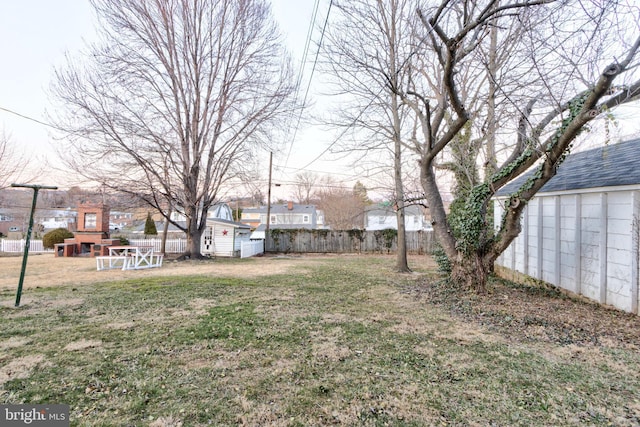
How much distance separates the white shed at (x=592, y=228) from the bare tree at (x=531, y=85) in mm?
954

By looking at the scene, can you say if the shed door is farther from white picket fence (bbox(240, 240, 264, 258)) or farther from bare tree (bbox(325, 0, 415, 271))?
bare tree (bbox(325, 0, 415, 271))

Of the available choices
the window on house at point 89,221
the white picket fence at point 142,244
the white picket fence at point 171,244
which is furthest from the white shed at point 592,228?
the window on house at point 89,221

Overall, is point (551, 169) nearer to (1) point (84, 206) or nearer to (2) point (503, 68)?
(2) point (503, 68)

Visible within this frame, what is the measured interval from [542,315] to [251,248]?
45.2ft

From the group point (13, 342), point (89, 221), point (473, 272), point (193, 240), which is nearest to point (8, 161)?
point (89, 221)

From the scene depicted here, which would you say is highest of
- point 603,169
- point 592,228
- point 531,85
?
point 531,85

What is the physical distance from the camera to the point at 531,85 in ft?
19.2

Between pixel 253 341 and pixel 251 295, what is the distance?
2.66 metres

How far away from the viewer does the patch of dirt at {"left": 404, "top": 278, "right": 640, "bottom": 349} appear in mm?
3594

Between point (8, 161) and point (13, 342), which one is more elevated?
point (8, 161)

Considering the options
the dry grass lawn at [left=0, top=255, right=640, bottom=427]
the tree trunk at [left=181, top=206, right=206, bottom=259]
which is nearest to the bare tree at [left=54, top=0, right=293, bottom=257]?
the tree trunk at [left=181, top=206, right=206, bottom=259]

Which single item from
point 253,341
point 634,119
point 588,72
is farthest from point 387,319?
point 634,119

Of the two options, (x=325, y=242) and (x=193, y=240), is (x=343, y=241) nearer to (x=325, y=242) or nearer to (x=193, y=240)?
(x=325, y=242)

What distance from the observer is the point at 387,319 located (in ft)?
14.4
